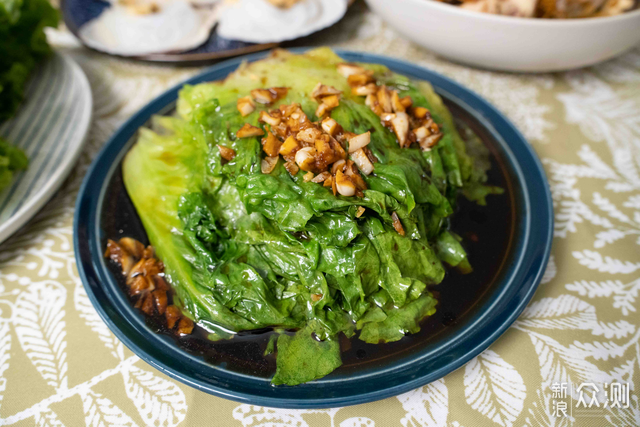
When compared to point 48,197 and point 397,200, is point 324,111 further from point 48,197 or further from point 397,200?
point 48,197

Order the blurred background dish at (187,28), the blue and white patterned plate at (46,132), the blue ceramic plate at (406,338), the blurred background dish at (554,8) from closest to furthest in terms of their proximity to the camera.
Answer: the blue ceramic plate at (406,338), the blue and white patterned plate at (46,132), the blurred background dish at (554,8), the blurred background dish at (187,28)

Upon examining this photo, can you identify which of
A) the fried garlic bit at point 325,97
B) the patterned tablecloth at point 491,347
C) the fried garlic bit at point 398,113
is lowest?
the patterned tablecloth at point 491,347

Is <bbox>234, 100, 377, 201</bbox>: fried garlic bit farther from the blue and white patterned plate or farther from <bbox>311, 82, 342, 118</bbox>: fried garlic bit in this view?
the blue and white patterned plate

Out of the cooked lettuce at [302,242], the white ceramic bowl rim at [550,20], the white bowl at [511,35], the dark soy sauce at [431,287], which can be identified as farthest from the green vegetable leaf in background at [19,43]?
the white ceramic bowl rim at [550,20]

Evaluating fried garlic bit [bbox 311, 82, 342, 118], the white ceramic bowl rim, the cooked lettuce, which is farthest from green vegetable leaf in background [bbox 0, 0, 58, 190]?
the white ceramic bowl rim

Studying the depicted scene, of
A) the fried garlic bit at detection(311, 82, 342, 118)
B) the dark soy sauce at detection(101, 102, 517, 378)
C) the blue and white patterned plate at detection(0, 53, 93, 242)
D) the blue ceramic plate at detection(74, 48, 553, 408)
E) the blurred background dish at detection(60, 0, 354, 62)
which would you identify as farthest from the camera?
the blurred background dish at detection(60, 0, 354, 62)

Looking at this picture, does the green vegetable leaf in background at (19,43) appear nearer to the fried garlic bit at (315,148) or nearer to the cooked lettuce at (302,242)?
the cooked lettuce at (302,242)

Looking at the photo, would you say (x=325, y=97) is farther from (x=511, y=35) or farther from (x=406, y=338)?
(x=511, y=35)

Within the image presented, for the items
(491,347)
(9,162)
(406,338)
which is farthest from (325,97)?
(9,162)
